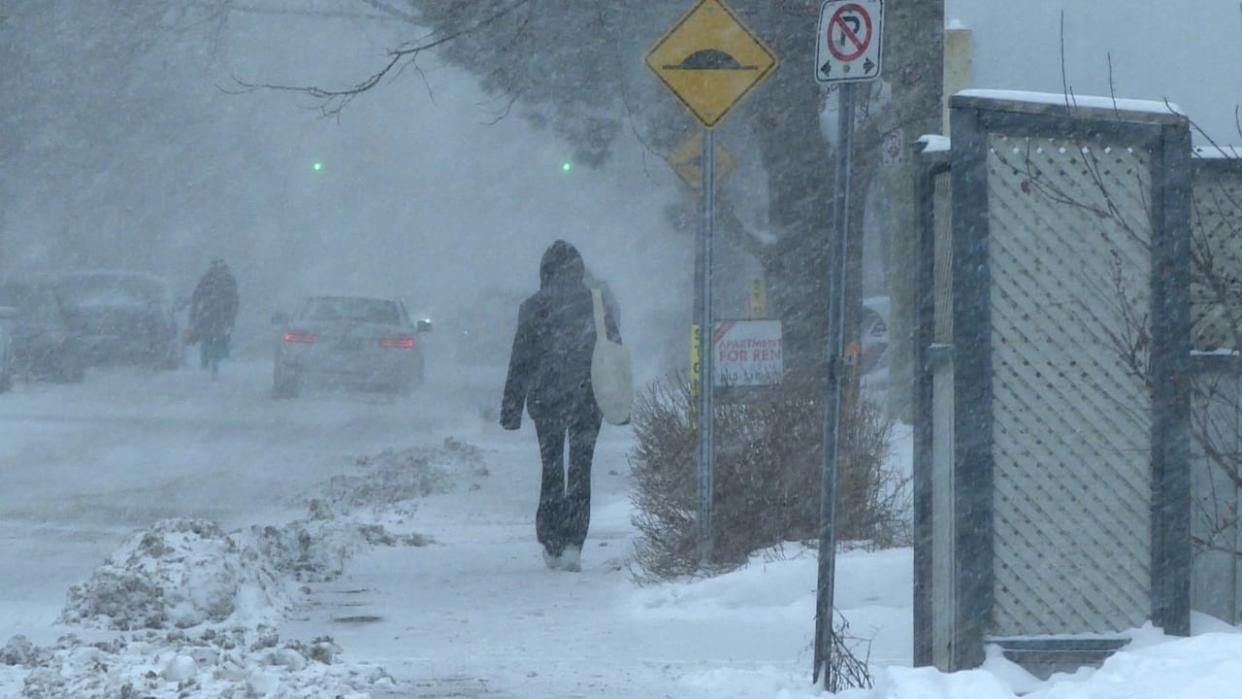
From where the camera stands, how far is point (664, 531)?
9.48 meters

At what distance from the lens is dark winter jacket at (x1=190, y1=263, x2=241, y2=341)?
27219 mm

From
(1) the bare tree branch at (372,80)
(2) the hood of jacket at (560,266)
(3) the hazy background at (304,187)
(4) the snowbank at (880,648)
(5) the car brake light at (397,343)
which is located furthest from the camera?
(3) the hazy background at (304,187)

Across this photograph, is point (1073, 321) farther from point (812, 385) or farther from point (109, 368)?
point (109, 368)

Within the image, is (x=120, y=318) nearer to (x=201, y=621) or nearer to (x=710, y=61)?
(x=710, y=61)

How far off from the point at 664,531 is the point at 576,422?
1048 mm

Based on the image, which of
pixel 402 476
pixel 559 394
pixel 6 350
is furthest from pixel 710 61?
pixel 6 350

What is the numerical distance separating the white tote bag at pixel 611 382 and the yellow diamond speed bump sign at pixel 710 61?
1.61 m

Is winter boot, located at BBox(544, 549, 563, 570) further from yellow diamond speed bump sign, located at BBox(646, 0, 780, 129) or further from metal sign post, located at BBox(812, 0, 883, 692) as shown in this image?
metal sign post, located at BBox(812, 0, 883, 692)

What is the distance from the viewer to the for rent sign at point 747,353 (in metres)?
9.56

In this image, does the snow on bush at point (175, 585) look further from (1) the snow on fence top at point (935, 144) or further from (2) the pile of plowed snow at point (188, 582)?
(1) the snow on fence top at point (935, 144)

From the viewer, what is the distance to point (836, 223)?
20.1 ft

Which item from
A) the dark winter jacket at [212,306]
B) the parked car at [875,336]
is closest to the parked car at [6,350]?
the dark winter jacket at [212,306]

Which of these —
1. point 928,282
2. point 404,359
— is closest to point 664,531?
point 928,282

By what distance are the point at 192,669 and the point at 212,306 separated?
21.4 m
